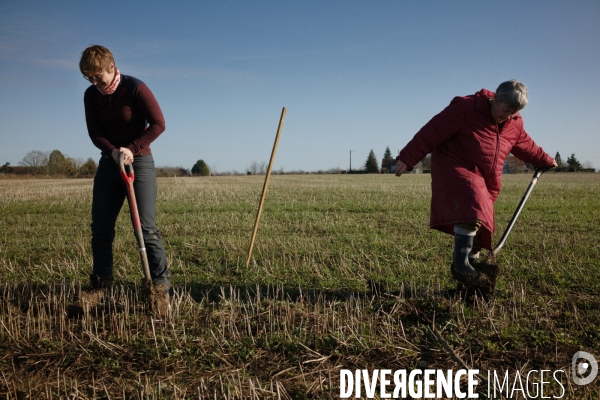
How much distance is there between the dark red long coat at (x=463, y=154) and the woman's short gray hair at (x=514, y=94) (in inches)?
9.3

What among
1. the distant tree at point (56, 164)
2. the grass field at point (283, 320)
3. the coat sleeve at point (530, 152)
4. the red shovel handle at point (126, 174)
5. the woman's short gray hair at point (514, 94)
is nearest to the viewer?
the grass field at point (283, 320)

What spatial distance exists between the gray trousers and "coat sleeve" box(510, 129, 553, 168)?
3910mm

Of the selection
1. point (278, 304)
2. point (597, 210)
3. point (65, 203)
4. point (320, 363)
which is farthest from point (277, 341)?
point (65, 203)

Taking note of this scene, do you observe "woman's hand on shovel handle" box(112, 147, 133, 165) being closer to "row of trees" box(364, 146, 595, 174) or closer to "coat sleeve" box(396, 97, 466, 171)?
"coat sleeve" box(396, 97, 466, 171)

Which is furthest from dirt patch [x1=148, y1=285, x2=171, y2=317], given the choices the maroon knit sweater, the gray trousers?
the maroon knit sweater

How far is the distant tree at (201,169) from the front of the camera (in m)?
91.5

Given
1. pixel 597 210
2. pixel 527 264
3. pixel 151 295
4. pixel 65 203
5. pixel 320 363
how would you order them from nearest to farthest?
pixel 320 363 < pixel 151 295 < pixel 527 264 < pixel 597 210 < pixel 65 203

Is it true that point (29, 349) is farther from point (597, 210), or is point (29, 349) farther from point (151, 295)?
point (597, 210)

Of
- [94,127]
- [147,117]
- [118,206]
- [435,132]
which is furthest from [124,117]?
[435,132]

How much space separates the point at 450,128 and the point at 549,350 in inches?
83.0

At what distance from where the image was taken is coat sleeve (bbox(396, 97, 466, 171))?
166 inches

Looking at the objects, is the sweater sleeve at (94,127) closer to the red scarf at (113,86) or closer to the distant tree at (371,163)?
the red scarf at (113,86)

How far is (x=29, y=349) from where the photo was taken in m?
3.53

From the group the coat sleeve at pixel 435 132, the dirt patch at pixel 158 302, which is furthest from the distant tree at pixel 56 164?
the coat sleeve at pixel 435 132
